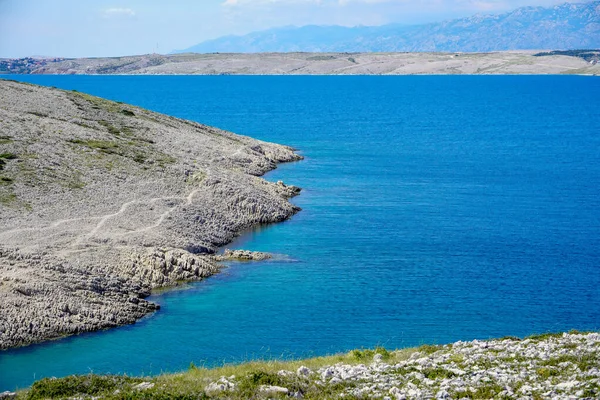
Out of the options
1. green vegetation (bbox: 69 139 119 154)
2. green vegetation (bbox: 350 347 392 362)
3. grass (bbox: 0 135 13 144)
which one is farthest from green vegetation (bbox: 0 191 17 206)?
green vegetation (bbox: 350 347 392 362)

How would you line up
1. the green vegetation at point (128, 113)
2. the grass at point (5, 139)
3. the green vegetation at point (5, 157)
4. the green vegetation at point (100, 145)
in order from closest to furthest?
the green vegetation at point (5, 157)
the grass at point (5, 139)
the green vegetation at point (100, 145)
the green vegetation at point (128, 113)

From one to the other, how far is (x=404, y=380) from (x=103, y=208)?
3763 cm

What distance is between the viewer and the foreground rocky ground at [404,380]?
2164 cm

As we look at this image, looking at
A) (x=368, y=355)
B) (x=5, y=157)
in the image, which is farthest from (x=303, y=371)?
(x=5, y=157)

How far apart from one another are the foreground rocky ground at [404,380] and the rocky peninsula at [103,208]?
14456mm

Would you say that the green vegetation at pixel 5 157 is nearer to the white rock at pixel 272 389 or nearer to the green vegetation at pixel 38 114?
the green vegetation at pixel 38 114

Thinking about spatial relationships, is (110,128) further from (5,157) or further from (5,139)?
(5,157)

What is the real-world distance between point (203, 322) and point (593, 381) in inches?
895

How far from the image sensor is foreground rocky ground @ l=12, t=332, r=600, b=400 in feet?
71.0

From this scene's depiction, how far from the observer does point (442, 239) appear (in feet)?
185

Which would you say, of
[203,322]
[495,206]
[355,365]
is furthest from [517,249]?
[355,365]

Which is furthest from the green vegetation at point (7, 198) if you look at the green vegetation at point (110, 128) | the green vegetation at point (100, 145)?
the green vegetation at point (110, 128)

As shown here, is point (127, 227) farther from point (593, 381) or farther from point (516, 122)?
point (516, 122)

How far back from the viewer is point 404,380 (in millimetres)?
22969
